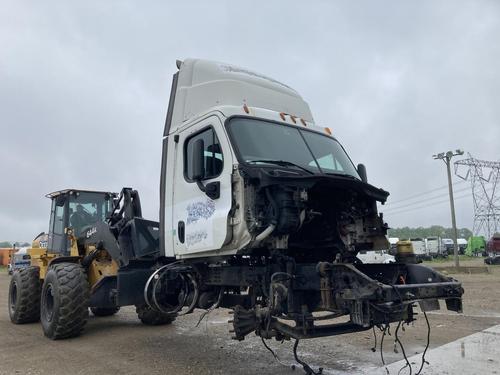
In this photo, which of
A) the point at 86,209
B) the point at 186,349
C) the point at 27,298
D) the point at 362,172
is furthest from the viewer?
the point at 86,209

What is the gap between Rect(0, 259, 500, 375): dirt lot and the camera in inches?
237

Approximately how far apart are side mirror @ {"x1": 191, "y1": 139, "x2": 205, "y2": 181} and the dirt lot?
100.0 inches

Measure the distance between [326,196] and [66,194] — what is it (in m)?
6.76

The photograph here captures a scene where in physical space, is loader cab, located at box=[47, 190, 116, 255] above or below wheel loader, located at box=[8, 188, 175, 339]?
above

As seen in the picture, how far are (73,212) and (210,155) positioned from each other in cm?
573

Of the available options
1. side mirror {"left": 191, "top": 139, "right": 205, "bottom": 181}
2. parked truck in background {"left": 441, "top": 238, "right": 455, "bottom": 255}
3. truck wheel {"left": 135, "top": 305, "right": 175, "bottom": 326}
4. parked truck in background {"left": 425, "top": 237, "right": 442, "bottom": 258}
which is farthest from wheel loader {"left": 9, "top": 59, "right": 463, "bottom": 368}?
parked truck in background {"left": 441, "top": 238, "right": 455, "bottom": 255}

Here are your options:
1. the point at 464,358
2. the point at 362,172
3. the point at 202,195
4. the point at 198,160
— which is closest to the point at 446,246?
the point at 464,358

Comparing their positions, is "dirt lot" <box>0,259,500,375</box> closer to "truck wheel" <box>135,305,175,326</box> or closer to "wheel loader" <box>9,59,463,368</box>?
"truck wheel" <box>135,305,175,326</box>

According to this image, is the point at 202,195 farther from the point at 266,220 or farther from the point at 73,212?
the point at 73,212

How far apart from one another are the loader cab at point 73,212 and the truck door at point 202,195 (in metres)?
4.46

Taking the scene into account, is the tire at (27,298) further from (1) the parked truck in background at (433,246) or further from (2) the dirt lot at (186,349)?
(1) the parked truck in background at (433,246)

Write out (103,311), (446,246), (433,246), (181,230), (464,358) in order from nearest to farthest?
(181,230) < (464,358) < (103,311) < (433,246) < (446,246)

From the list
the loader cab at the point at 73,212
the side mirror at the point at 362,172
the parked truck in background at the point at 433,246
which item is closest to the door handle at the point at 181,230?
the side mirror at the point at 362,172

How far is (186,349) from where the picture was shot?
7188 millimetres
